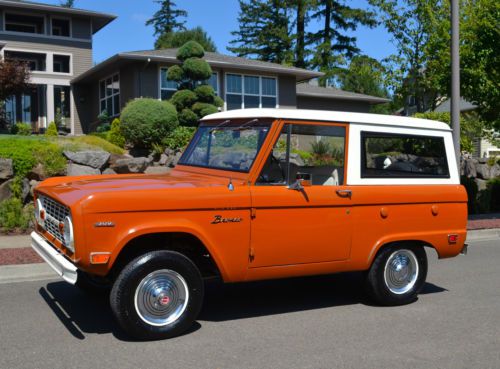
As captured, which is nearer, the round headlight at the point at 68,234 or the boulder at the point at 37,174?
the round headlight at the point at 68,234

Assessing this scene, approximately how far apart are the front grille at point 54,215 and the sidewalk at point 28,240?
264cm

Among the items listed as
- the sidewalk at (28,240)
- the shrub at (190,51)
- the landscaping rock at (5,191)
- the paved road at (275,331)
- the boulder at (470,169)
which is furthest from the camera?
the shrub at (190,51)

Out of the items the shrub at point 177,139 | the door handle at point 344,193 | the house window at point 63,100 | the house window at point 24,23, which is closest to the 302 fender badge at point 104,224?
the door handle at point 344,193

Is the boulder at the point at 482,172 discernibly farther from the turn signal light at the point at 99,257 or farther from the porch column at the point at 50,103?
the porch column at the point at 50,103

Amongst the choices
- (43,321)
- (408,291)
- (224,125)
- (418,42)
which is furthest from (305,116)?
(418,42)

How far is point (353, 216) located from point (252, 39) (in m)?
46.5

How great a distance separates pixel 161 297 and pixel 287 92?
24.1 meters

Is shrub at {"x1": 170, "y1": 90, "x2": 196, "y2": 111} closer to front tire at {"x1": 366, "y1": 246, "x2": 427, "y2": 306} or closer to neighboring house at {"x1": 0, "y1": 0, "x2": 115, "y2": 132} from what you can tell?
neighboring house at {"x1": 0, "y1": 0, "x2": 115, "y2": 132}

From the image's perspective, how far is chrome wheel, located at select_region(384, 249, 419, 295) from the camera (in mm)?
6271

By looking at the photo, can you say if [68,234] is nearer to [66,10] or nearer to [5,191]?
[5,191]

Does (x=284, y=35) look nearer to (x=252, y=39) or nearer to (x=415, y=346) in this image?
(x=252, y=39)

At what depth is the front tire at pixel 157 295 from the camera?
4785 millimetres

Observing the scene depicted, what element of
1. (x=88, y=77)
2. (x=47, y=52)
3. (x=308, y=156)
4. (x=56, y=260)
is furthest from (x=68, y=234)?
(x=47, y=52)

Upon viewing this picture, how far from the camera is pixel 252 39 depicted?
5038cm
